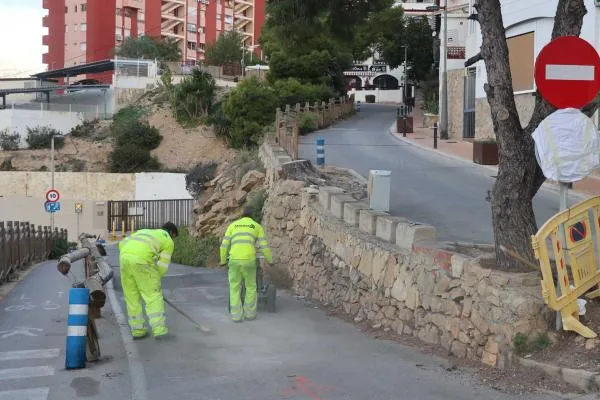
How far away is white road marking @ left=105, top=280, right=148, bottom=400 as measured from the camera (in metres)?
6.66

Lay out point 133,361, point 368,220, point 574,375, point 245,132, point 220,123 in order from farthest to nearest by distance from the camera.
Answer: point 220,123, point 245,132, point 368,220, point 133,361, point 574,375

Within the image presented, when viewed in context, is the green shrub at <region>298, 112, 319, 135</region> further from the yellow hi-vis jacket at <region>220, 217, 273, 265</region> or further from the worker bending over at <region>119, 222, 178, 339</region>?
the worker bending over at <region>119, 222, 178, 339</region>

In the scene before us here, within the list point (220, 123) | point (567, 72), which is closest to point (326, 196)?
point (567, 72)

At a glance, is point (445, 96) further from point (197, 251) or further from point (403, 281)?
point (403, 281)

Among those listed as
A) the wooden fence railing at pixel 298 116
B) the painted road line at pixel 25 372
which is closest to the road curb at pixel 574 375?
the painted road line at pixel 25 372

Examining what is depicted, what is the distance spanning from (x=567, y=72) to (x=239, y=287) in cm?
536

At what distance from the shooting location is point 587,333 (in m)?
6.36

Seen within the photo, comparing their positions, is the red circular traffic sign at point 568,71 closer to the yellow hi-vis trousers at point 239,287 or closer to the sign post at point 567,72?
the sign post at point 567,72

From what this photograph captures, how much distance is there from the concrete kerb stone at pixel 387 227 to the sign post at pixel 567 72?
10.6 ft

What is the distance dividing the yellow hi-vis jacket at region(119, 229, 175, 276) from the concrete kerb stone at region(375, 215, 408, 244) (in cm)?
285

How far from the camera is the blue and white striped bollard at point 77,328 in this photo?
7488mm

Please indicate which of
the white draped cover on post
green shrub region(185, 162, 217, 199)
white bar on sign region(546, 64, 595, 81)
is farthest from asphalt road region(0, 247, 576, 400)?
green shrub region(185, 162, 217, 199)

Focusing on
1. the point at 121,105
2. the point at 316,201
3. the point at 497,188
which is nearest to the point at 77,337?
the point at 497,188

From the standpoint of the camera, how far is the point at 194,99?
5316cm
